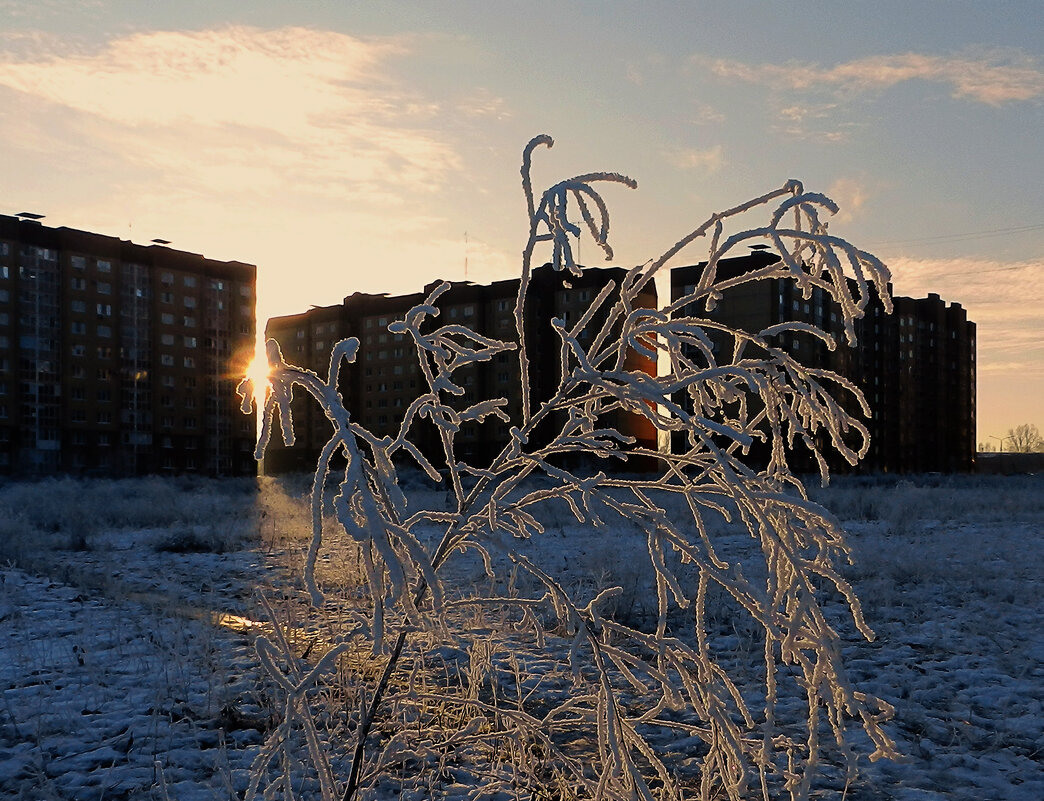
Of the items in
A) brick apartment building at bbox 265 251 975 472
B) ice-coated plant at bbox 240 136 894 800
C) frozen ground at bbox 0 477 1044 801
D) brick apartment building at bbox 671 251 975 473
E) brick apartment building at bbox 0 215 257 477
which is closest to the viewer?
ice-coated plant at bbox 240 136 894 800

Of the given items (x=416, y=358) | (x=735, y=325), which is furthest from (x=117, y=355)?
(x=735, y=325)

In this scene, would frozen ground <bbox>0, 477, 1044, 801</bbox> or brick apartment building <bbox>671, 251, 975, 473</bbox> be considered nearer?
frozen ground <bbox>0, 477, 1044, 801</bbox>

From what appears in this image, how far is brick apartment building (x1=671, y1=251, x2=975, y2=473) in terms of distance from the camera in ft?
221

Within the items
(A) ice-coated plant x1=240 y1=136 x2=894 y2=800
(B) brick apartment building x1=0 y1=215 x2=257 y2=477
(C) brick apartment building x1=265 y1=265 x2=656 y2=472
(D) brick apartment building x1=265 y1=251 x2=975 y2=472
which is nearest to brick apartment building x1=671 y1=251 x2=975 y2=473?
(D) brick apartment building x1=265 y1=251 x2=975 y2=472

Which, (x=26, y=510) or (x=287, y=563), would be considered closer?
(x=287, y=563)

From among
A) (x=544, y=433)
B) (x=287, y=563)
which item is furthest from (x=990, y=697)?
(x=544, y=433)

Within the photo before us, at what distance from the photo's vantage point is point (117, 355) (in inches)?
2542

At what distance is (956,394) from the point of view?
85.2 m

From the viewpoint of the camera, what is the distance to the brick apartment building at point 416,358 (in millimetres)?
68062

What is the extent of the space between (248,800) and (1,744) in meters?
3.60

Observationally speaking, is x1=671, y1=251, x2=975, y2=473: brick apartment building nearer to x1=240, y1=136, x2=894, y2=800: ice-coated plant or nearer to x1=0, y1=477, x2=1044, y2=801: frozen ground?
x1=0, y1=477, x2=1044, y2=801: frozen ground

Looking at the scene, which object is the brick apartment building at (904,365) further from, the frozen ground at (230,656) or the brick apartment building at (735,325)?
the frozen ground at (230,656)

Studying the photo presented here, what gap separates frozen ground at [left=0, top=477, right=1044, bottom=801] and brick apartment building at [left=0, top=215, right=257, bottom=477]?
50308 millimetres

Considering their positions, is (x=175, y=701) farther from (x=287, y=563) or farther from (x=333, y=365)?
(x=287, y=563)
